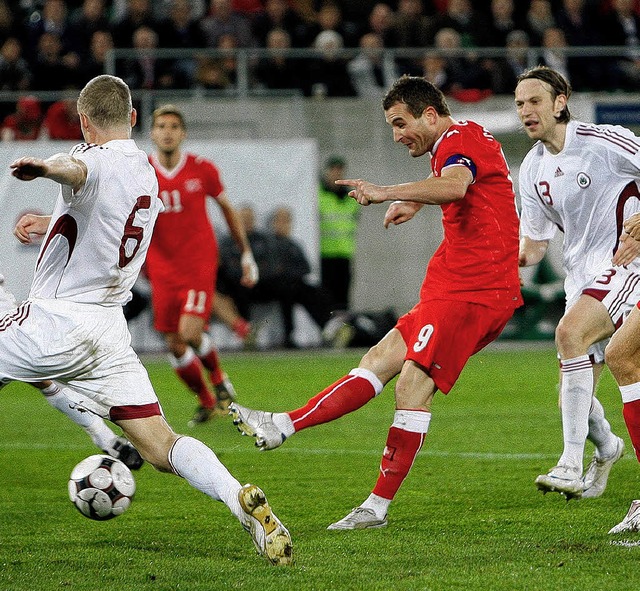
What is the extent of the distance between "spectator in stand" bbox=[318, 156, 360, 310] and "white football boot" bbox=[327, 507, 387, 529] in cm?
1133

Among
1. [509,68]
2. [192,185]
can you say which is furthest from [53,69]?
[192,185]

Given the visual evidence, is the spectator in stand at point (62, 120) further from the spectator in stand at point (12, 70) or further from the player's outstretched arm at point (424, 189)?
the player's outstretched arm at point (424, 189)

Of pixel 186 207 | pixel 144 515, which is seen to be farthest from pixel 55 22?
pixel 144 515

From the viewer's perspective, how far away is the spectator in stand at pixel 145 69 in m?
17.6

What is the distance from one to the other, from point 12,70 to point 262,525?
14.0 meters

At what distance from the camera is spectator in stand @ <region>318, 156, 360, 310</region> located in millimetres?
17500

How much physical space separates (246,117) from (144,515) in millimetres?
12181

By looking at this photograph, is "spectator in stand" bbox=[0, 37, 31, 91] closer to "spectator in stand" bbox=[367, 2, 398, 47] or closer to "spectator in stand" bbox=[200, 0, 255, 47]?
"spectator in stand" bbox=[200, 0, 255, 47]

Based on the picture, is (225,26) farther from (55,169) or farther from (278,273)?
(55,169)

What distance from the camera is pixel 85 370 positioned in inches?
219

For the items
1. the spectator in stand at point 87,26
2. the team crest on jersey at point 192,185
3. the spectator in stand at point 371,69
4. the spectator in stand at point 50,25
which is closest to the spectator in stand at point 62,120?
the spectator in stand at point 87,26

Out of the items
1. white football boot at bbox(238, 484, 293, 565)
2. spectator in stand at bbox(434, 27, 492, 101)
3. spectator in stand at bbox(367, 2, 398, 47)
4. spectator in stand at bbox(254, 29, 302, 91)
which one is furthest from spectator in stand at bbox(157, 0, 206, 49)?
white football boot at bbox(238, 484, 293, 565)

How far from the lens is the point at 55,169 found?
16.4 ft

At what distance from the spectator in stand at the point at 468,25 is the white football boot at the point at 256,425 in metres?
13.6
